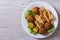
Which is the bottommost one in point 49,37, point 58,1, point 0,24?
point 49,37

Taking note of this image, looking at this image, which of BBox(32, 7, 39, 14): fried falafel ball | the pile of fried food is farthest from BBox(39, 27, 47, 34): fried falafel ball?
BBox(32, 7, 39, 14): fried falafel ball

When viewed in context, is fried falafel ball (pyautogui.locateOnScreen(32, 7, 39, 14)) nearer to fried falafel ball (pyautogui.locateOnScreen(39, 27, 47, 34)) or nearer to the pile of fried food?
the pile of fried food

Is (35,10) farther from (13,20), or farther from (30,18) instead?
(13,20)

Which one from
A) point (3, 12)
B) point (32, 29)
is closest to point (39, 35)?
point (32, 29)

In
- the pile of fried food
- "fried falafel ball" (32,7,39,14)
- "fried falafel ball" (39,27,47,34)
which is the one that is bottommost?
"fried falafel ball" (39,27,47,34)

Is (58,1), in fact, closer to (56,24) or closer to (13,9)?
(56,24)

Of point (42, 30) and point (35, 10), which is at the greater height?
point (35, 10)

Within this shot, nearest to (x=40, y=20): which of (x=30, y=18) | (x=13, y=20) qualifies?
(x=30, y=18)
